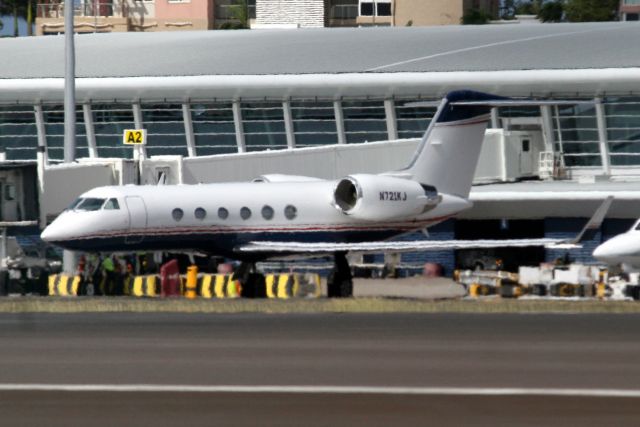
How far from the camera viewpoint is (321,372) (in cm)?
1705

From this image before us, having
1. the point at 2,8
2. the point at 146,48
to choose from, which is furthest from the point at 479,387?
the point at 2,8

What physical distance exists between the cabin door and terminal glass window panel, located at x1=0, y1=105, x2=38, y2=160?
2536cm

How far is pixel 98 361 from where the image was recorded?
60.0ft

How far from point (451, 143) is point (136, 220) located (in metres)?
9.69

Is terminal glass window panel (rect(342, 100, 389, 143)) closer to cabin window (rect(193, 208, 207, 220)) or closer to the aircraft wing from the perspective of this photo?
the aircraft wing

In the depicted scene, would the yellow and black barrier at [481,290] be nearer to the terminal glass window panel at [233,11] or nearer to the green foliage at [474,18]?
the green foliage at [474,18]

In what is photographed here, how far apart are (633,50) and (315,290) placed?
21.7m

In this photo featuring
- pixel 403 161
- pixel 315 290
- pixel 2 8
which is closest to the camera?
pixel 315 290

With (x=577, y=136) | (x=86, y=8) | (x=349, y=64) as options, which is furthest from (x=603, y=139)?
(x=86, y=8)

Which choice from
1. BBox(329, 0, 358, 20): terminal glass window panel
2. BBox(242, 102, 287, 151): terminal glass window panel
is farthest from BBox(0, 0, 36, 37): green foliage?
BBox(242, 102, 287, 151): terminal glass window panel

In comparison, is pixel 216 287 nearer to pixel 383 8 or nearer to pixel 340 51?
pixel 340 51

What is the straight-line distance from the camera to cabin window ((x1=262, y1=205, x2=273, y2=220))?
4056cm

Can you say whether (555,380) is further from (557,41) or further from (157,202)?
(557,41)

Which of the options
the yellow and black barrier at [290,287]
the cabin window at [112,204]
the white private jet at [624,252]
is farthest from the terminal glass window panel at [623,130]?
the cabin window at [112,204]
